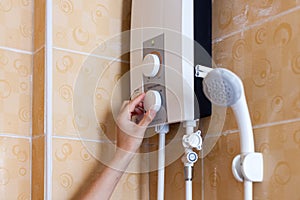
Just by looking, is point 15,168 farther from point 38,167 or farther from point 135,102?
point 135,102

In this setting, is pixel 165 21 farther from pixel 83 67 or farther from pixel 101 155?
pixel 101 155

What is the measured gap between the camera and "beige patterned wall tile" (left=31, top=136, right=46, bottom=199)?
1.09 metres

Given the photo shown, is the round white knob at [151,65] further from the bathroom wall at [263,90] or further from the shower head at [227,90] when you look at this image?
the shower head at [227,90]

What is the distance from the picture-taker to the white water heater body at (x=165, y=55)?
1.04 metres

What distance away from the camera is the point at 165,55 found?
3.55ft

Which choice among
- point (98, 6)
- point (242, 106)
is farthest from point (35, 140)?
point (242, 106)

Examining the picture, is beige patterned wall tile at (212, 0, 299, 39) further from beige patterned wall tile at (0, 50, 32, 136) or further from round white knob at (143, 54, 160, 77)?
beige patterned wall tile at (0, 50, 32, 136)

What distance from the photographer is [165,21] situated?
3.58ft

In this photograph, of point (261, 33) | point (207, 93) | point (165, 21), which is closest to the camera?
point (207, 93)

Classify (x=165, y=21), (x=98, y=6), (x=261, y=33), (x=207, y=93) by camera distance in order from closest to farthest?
(x=207, y=93) < (x=261, y=33) < (x=165, y=21) < (x=98, y=6)

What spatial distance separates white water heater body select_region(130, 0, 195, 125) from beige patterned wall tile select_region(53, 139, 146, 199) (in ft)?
0.54

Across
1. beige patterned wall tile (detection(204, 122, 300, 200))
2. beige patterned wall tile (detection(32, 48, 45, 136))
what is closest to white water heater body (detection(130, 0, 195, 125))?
beige patterned wall tile (detection(204, 122, 300, 200))

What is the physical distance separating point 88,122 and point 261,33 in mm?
432

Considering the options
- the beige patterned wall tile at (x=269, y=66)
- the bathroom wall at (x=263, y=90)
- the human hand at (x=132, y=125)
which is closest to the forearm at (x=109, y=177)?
the human hand at (x=132, y=125)
